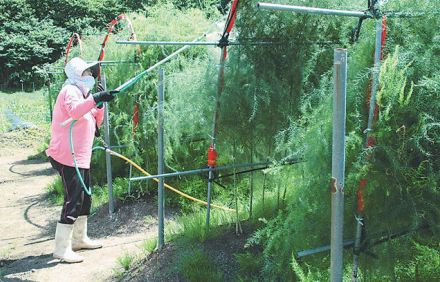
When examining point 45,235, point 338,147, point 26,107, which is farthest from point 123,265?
point 26,107

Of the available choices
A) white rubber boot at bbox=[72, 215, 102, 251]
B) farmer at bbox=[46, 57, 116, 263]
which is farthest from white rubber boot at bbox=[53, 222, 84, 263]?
white rubber boot at bbox=[72, 215, 102, 251]

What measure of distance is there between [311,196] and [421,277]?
0.79m

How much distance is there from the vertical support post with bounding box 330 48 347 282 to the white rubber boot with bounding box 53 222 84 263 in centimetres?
327

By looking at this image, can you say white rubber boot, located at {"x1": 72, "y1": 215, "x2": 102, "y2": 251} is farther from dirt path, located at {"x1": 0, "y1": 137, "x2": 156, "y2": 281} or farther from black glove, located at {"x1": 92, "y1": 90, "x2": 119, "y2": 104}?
black glove, located at {"x1": 92, "y1": 90, "x2": 119, "y2": 104}

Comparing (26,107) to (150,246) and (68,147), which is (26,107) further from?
(150,246)

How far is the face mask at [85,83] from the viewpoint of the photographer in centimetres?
499

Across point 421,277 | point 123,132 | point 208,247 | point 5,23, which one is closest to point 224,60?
point 208,247

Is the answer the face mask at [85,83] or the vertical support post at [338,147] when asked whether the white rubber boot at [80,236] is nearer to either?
the face mask at [85,83]

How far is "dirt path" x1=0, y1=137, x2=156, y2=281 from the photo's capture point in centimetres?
488

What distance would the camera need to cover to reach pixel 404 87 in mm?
2562

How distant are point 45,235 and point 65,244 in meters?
1.22

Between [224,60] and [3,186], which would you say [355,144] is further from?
[3,186]

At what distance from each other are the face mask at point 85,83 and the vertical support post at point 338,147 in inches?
128

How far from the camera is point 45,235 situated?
20.1 feet
